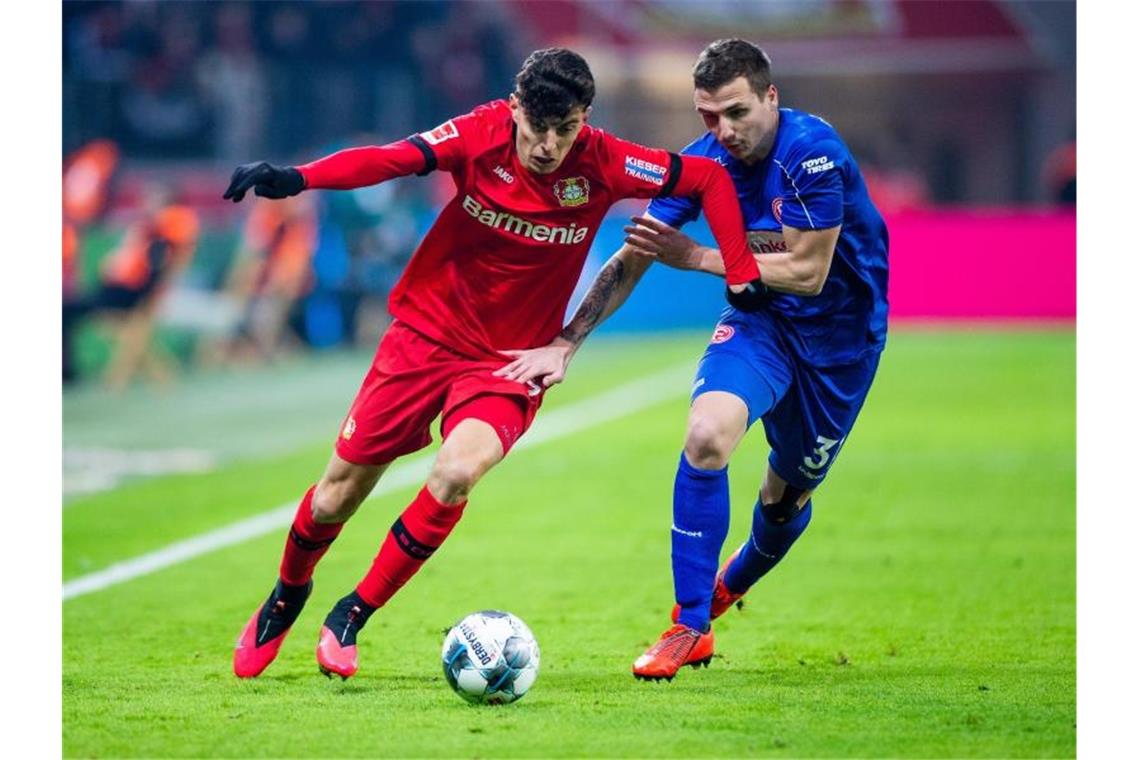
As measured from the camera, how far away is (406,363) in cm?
612

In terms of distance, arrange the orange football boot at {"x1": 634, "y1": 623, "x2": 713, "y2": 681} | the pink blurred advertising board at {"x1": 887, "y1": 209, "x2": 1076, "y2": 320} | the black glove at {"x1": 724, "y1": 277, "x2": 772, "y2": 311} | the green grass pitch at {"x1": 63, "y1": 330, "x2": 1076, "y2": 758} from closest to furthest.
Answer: the green grass pitch at {"x1": 63, "y1": 330, "x2": 1076, "y2": 758}, the orange football boot at {"x1": 634, "y1": 623, "x2": 713, "y2": 681}, the black glove at {"x1": 724, "y1": 277, "x2": 772, "y2": 311}, the pink blurred advertising board at {"x1": 887, "y1": 209, "x2": 1076, "y2": 320}

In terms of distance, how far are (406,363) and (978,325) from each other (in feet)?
62.0

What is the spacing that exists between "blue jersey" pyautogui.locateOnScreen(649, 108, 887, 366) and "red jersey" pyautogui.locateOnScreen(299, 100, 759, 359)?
0.80ft

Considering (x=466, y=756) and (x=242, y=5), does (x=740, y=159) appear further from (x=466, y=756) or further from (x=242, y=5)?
(x=242, y=5)

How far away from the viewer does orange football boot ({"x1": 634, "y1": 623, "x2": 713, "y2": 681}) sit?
595 centimetres

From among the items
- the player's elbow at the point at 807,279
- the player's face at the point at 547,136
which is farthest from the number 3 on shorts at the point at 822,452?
the player's face at the point at 547,136

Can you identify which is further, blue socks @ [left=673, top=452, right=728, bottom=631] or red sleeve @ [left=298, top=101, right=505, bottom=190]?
blue socks @ [left=673, top=452, right=728, bottom=631]

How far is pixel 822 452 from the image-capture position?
6.61m

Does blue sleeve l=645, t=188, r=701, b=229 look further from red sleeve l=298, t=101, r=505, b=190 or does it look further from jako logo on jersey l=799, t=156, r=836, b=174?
red sleeve l=298, t=101, r=505, b=190

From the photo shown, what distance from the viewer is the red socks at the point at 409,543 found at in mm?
5914

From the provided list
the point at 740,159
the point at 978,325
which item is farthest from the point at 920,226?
the point at 740,159

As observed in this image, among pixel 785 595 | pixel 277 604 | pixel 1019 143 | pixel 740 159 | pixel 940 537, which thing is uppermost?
pixel 740 159

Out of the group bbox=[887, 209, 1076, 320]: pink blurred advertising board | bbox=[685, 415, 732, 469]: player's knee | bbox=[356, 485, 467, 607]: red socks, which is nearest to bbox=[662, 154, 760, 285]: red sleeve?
bbox=[685, 415, 732, 469]: player's knee

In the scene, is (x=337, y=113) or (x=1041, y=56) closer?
(x=337, y=113)
